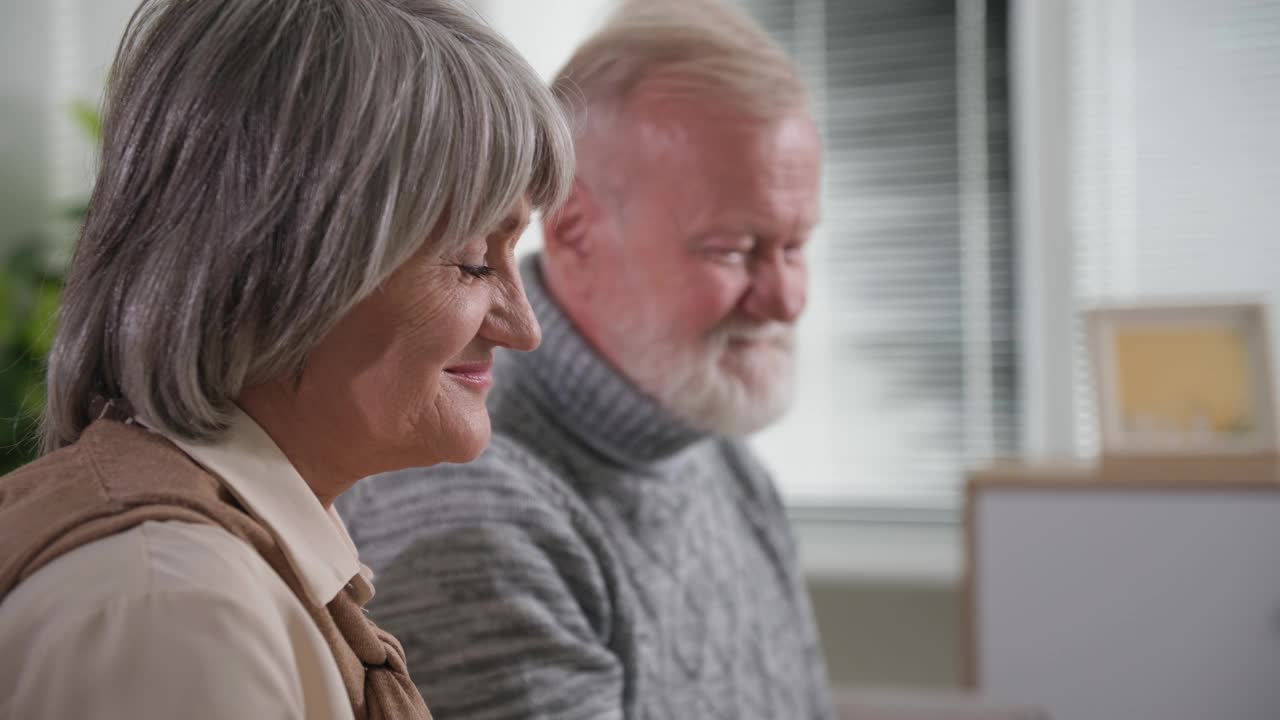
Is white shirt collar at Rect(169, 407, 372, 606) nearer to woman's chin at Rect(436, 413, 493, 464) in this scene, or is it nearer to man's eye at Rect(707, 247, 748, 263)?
woman's chin at Rect(436, 413, 493, 464)

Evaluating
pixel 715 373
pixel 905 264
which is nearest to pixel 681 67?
pixel 715 373

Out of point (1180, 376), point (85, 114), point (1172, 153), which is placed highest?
point (85, 114)

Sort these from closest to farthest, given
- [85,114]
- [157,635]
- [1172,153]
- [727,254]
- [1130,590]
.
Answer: [157,635]
[727,254]
[1130,590]
[85,114]
[1172,153]

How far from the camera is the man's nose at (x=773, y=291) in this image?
134 centimetres

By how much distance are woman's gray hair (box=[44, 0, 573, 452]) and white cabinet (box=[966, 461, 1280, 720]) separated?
1.92 metres

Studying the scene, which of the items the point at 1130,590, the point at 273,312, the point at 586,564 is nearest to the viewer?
the point at 273,312

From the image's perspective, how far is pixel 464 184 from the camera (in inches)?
25.5

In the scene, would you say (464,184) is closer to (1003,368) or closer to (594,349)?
(594,349)

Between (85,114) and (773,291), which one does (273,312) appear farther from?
(85,114)

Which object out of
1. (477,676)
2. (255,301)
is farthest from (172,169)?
(477,676)

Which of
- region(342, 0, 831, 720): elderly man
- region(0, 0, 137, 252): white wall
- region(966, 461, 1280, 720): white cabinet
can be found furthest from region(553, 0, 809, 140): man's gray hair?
region(0, 0, 137, 252): white wall

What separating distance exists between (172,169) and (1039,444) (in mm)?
2746

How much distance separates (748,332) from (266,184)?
0.81 metres

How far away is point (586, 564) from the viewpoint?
1.22 metres
